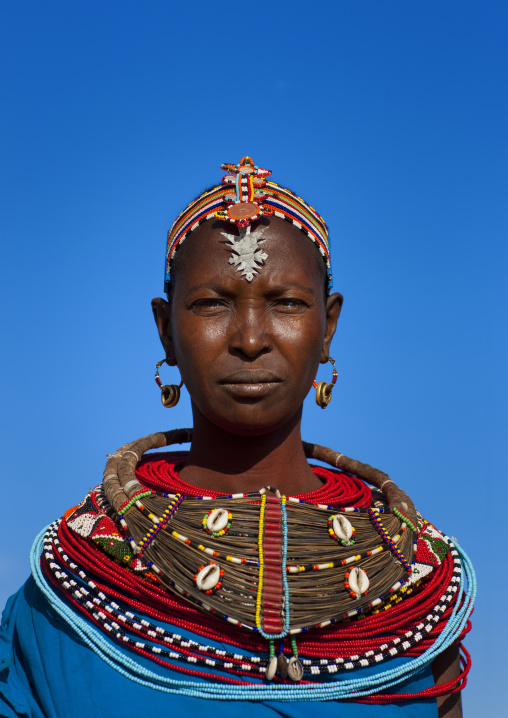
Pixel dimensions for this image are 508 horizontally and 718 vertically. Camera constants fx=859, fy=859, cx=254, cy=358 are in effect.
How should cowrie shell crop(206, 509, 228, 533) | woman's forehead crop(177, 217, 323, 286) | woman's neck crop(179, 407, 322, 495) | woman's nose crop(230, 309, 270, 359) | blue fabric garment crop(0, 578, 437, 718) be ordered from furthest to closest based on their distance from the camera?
woman's neck crop(179, 407, 322, 495), woman's forehead crop(177, 217, 323, 286), woman's nose crop(230, 309, 270, 359), cowrie shell crop(206, 509, 228, 533), blue fabric garment crop(0, 578, 437, 718)

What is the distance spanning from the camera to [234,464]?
4.05 m

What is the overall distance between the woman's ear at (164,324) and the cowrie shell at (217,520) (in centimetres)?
96

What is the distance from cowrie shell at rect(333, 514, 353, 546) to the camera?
143 inches

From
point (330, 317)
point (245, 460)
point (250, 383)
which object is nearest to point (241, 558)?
point (245, 460)

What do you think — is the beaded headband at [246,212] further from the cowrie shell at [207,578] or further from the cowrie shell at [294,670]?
the cowrie shell at [294,670]

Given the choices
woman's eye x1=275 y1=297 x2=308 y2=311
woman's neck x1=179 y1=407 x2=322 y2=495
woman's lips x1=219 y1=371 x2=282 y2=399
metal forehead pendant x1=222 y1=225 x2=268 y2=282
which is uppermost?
metal forehead pendant x1=222 y1=225 x2=268 y2=282

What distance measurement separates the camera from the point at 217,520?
3.57 m

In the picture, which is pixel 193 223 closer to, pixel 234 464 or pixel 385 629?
pixel 234 464

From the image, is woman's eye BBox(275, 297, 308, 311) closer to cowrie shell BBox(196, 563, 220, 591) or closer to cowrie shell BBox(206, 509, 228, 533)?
cowrie shell BBox(206, 509, 228, 533)

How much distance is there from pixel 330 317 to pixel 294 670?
1776mm

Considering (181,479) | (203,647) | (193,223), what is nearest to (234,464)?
(181,479)

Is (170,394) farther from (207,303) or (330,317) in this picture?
(330,317)

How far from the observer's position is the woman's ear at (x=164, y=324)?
14.0 ft

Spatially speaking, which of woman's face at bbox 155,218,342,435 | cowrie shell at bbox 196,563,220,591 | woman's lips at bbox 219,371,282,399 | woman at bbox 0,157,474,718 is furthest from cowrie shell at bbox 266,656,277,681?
woman's lips at bbox 219,371,282,399
